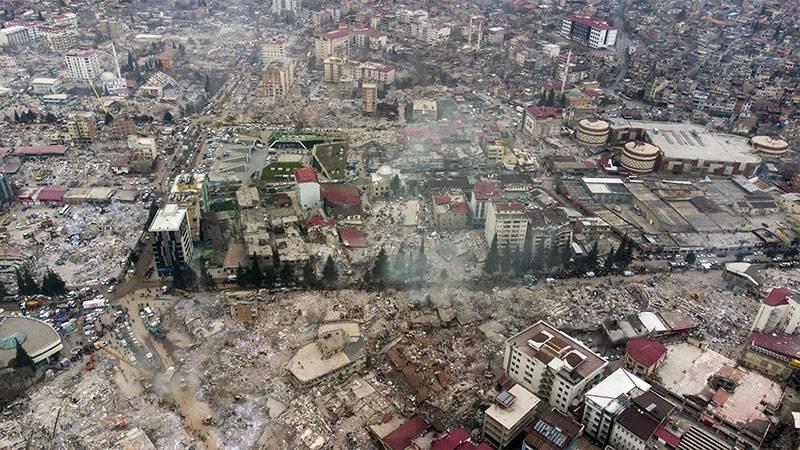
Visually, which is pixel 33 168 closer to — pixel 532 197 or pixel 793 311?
pixel 532 197

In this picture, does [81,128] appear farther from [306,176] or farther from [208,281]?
[208,281]

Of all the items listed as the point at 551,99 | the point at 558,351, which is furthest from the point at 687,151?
the point at 558,351

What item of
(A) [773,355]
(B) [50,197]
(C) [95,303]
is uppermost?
(A) [773,355]

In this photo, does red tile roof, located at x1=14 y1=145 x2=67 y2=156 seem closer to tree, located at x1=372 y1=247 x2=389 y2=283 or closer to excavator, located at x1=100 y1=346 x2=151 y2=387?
excavator, located at x1=100 y1=346 x2=151 y2=387

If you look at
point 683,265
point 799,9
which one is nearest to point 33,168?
point 683,265

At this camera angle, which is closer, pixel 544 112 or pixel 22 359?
pixel 22 359

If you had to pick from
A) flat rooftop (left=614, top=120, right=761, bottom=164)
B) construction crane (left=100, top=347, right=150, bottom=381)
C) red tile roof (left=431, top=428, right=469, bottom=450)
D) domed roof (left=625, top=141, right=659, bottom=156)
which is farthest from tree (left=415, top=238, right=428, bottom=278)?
flat rooftop (left=614, top=120, right=761, bottom=164)
